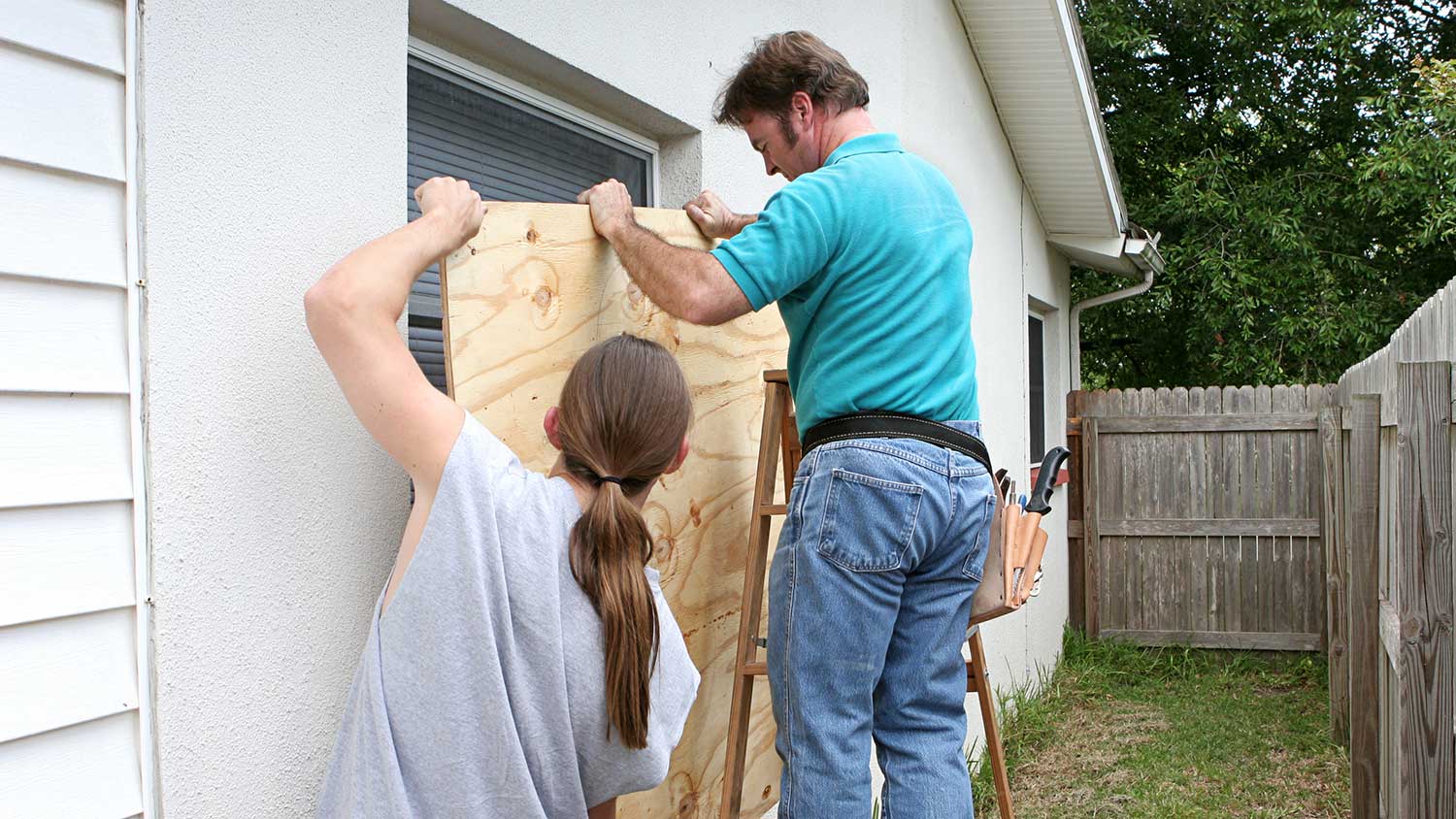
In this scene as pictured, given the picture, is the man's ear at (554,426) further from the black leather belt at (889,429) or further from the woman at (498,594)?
the black leather belt at (889,429)

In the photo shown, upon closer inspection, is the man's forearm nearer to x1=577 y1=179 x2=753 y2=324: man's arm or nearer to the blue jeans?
x1=577 y1=179 x2=753 y2=324: man's arm

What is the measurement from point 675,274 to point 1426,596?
2.23m

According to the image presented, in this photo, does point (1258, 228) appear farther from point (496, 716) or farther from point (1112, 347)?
point (496, 716)

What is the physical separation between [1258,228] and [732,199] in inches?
349

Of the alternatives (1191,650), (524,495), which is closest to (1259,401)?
(1191,650)

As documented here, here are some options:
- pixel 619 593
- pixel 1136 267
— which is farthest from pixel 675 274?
pixel 1136 267

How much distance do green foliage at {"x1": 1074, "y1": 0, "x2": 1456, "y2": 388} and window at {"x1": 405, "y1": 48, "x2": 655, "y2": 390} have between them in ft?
29.2

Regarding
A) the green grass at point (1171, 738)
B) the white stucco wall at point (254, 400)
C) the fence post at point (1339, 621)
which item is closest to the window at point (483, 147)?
the white stucco wall at point (254, 400)

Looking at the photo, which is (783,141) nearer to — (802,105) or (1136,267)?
(802,105)

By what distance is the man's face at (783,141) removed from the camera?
2.57 meters

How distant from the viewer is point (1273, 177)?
37.9ft

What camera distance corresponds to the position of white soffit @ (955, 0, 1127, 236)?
21.3 ft

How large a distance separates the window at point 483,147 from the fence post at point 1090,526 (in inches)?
270

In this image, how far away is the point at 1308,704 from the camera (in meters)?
7.53
